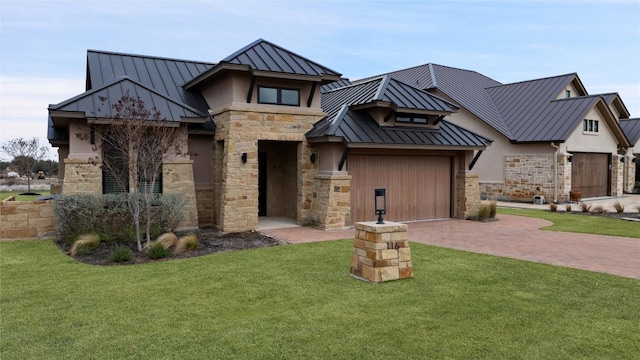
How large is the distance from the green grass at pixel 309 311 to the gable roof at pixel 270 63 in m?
6.20

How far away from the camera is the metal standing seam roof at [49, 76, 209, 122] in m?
12.0

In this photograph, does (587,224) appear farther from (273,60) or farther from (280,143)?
(273,60)

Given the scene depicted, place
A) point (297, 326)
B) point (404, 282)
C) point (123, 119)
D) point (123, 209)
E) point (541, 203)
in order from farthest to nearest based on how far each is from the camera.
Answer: point (541, 203) → point (123, 209) → point (123, 119) → point (404, 282) → point (297, 326)

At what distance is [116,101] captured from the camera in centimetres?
1259

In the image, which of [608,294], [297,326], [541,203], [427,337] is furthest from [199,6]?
[541,203]

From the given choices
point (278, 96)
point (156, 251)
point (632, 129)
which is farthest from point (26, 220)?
point (632, 129)

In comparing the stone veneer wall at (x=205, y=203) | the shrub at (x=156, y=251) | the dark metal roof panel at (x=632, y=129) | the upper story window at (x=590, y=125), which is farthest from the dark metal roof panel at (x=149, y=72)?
the dark metal roof panel at (x=632, y=129)

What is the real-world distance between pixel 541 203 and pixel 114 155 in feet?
64.9

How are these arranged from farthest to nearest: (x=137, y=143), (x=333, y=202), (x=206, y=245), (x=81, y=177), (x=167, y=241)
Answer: (x=333, y=202) < (x=81, y=177) < (x=206, y=245) < (x=137, y=143) < (x=167, y=241)

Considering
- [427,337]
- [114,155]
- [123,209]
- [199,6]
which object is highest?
[199,6]

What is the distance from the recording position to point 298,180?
1427cm

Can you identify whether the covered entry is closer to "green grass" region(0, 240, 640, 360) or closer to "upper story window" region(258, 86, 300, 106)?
"upper story window" region(258, 86, 300, 106)

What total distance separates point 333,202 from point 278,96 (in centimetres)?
380

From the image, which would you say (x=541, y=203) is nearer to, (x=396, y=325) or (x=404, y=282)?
(x=404, y=282)
